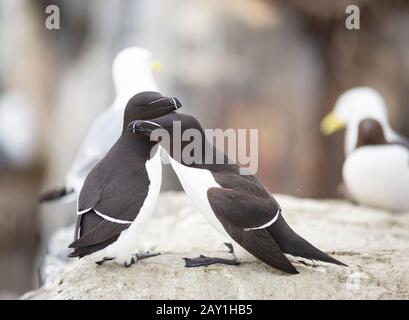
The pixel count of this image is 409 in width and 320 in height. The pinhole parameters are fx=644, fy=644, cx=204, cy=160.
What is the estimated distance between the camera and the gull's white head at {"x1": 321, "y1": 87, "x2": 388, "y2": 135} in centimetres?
228

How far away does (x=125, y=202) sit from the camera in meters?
1.19

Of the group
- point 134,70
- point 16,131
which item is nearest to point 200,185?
point 134,70

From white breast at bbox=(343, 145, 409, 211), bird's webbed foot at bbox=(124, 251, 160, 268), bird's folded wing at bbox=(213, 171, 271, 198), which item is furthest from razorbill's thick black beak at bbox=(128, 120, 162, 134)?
white breast at bbox=(343, 145, 409, 211)

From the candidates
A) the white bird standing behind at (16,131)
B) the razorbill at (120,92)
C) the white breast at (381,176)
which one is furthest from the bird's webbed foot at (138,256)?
the white bird standing behind at (16,131)

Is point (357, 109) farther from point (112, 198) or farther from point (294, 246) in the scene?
point (112, 198)

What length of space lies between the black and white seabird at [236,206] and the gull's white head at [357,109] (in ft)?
3.64

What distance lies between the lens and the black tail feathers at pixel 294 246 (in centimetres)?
120

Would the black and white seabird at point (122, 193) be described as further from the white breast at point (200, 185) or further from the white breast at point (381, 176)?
the white breast at point (381, 176)

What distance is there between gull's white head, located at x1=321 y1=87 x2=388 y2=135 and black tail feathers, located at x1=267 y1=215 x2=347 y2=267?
1.11 metres

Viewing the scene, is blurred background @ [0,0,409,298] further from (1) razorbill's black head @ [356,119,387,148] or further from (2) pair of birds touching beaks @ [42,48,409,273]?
(2) pair of birds touching beaks @ [42,48,409,273]
